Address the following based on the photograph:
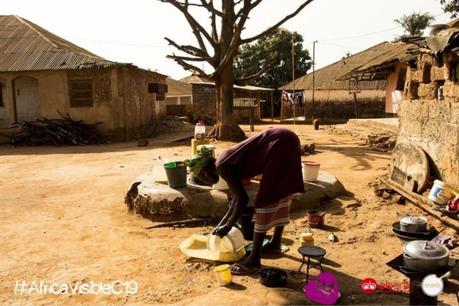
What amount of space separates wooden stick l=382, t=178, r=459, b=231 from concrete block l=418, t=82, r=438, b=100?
4.56 ft

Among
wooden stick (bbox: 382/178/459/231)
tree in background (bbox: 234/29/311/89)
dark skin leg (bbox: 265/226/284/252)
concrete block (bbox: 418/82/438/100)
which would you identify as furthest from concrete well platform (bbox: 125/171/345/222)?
tree in background (bbox: 234/29/311/89)

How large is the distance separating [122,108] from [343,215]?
40.3 feet

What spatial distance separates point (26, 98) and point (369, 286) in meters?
16.9

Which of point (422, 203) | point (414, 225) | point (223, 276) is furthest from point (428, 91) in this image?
point (223, 276)

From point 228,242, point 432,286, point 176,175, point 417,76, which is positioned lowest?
point 228,242

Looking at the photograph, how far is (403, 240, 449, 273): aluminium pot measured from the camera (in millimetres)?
2881

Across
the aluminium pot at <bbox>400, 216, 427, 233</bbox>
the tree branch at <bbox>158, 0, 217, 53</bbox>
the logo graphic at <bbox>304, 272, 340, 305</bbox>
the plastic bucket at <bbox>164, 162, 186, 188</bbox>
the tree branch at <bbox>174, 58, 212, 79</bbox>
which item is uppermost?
the tree branch at <bbox>158, 0, 217, 53</bbox>

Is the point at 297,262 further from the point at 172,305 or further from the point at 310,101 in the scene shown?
the point at 310,101

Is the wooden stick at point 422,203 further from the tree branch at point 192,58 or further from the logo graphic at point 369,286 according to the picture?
the tree branch at point 192,58

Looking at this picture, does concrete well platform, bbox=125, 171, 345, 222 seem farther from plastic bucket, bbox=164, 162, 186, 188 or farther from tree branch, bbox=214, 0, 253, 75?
tree branch, bbox=214, 0, 253, 75

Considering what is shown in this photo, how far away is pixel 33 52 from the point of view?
1675cm

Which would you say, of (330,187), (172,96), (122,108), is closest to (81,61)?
(122,108)

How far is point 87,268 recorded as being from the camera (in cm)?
395

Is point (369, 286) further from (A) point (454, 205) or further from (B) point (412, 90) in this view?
(B) point (412, 90)
